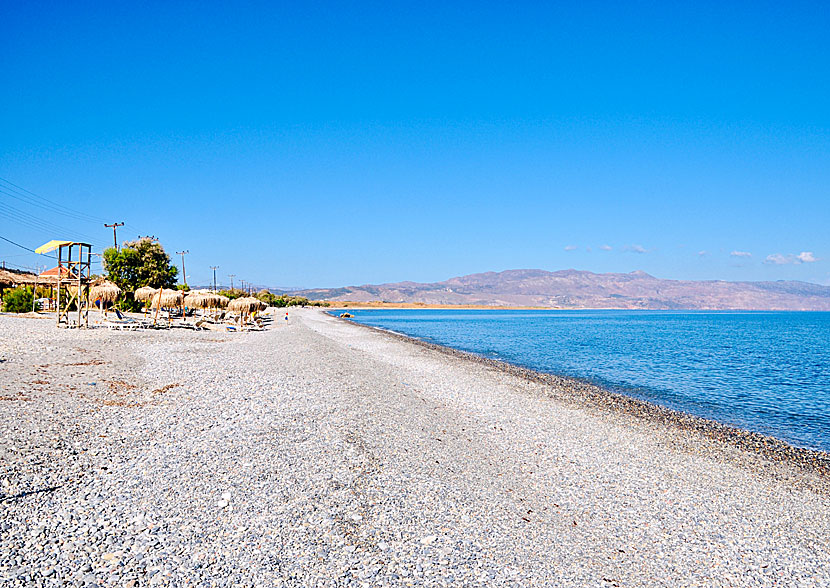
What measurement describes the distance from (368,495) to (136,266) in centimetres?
4419

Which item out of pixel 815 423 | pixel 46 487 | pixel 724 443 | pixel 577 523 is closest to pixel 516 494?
pixel 577 523

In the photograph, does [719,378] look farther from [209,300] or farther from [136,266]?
[136,266]

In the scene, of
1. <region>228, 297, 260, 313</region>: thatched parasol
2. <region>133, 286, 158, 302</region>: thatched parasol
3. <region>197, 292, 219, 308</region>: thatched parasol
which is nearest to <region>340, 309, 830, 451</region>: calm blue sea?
<region>228, 297, 260, 313</region>: thatched parasol

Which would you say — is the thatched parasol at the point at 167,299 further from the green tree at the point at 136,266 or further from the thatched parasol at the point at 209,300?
the green tree at the point at 136,266

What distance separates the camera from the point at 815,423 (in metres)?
12.8

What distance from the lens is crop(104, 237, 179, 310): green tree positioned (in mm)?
Result: 42688

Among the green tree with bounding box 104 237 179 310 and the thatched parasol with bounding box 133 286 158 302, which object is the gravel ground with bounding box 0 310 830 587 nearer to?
the thatched parasol with bounding box 133 286 158 302

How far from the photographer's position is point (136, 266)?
143 feet

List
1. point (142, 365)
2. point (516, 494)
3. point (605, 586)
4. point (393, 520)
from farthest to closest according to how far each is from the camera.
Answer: point (142, 365)
point (516, 494)
point (393, 520)
point (605, 586)

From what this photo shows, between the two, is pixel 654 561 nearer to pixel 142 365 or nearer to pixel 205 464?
pixel 205 464

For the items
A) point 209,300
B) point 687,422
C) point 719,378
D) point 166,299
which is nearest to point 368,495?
point 687,422

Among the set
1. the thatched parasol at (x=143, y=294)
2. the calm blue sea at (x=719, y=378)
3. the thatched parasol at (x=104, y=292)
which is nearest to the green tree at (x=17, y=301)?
the thatched parasol at (x=143, y=294)

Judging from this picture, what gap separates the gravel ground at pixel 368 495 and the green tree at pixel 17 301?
84.3ft

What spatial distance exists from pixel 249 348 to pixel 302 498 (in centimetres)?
1736
